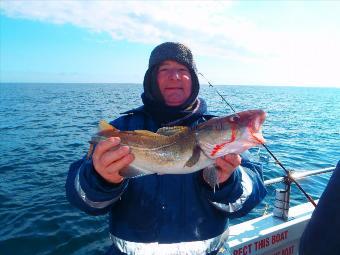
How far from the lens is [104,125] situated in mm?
3318

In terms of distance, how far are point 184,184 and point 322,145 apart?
19.9 m

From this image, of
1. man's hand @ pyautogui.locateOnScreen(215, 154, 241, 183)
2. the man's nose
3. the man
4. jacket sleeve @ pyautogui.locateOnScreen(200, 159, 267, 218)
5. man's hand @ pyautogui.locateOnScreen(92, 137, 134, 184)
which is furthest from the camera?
the man's nose

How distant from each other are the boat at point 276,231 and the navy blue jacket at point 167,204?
175 centimetres

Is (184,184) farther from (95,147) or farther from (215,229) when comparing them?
(95,147)

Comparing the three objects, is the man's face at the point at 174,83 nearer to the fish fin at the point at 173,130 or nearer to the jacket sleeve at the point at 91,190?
the fish fin at the point at 173,130

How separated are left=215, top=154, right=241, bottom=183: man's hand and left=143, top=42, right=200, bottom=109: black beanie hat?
3.70 feet

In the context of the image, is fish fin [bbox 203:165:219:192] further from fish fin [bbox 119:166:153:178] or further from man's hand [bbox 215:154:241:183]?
fish fin [bbox 119:166:153:178]

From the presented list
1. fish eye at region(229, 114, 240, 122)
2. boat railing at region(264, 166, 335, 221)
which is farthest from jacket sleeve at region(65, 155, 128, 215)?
boat railing at region(264, 166, 335, 221)

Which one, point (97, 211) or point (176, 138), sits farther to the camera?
point (97, 211)

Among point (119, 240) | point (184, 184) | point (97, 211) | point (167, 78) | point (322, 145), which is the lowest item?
point (322, 145)

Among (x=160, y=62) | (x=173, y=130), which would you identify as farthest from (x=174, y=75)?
(x=173, y=130)

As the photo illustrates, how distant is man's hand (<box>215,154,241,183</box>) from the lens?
3.13 metres

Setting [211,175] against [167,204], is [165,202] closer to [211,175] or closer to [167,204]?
[167,204]

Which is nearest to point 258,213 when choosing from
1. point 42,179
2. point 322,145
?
point 42,179
